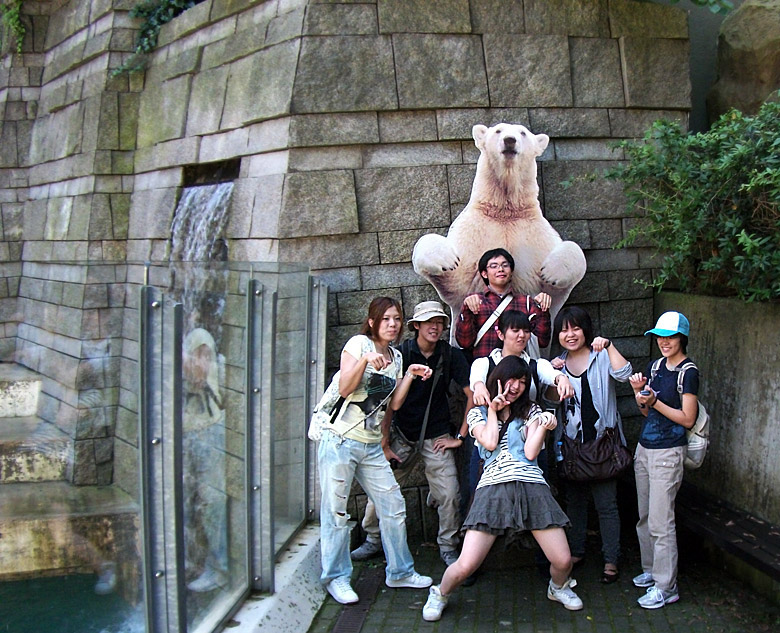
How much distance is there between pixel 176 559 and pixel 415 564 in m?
2.39

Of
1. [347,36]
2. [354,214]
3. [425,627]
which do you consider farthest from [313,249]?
[425,627]

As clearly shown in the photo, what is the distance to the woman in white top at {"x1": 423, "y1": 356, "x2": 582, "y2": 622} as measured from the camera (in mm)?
4047

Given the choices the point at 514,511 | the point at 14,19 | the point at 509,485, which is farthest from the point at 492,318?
the point at 14,19

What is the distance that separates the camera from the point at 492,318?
494 centimetres

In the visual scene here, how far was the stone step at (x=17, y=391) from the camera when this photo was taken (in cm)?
264

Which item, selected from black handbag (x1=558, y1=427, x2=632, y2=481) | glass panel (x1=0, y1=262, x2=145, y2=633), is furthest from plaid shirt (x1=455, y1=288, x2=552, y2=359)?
glass panel (x1=0, y1=262, x2=145, y2=633)

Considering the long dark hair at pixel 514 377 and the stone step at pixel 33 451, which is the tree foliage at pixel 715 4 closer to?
the long dark hair at pixel 514 377

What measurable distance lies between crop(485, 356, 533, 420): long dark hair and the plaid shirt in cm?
69

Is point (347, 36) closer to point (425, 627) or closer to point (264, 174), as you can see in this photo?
point (264, 174)

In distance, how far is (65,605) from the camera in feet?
8.91

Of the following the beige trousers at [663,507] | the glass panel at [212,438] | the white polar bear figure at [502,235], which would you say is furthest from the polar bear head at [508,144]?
the glass panel at [212,438]

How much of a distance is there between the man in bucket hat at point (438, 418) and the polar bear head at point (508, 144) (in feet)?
3.90

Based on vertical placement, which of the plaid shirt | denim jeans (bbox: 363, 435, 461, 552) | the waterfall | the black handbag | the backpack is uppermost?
the waterfall

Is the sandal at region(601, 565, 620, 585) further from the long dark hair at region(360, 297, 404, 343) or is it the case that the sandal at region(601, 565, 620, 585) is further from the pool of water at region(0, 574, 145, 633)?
the pool of water at region(0, 574, 145, 633)
